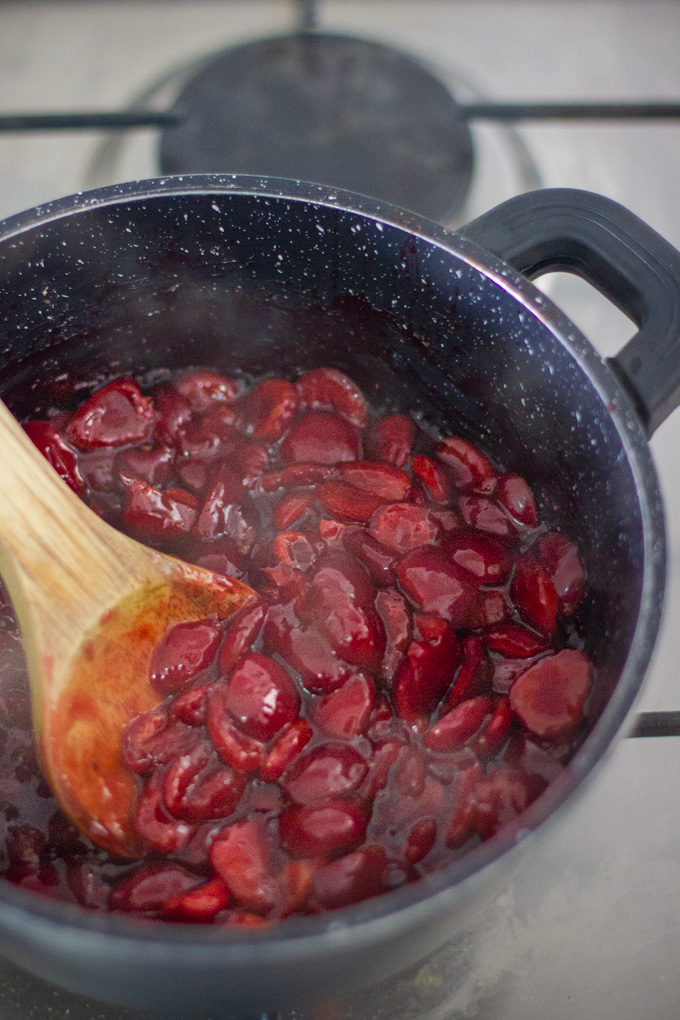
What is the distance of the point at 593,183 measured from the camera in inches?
71.9

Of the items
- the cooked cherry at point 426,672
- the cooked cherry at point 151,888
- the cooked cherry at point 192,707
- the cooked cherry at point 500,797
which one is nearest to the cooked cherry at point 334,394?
the cooked cherry at point 426,672

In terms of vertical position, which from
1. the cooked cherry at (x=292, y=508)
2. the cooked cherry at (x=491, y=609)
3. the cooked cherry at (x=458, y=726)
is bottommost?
the cooked cherry at (x=458, y=726)

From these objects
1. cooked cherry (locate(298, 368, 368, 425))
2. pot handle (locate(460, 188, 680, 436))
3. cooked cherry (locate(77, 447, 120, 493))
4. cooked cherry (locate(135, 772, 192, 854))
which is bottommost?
cooked cherry (locate(135, 772, 192, 854))

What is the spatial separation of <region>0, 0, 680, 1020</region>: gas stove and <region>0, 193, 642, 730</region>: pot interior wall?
14.1 inches

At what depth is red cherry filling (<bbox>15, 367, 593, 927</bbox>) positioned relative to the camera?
1014 millimetres

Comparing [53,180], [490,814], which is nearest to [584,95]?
[53,180]

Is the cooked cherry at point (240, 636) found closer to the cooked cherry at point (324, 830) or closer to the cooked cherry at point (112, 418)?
the cooked cherry at point (324, 830)

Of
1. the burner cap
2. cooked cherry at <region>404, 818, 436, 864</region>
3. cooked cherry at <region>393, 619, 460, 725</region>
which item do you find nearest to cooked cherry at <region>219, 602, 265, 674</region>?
cooked cherry at <region>393, 619, 460, 725</region>

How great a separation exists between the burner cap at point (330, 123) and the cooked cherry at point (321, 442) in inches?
22.6

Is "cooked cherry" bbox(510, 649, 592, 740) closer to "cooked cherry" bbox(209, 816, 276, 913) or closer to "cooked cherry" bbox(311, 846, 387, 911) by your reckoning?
"cooked cherry" bbox(311, 846, 387, 911)

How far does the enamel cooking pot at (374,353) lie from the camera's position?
70cm

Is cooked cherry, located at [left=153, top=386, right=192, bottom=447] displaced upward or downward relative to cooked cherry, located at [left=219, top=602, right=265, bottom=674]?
upward

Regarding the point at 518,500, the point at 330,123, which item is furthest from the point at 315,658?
the point at 330,123

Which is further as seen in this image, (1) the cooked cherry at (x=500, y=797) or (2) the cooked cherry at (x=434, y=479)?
(2) the cooked cherry at (x=434, y=479)
